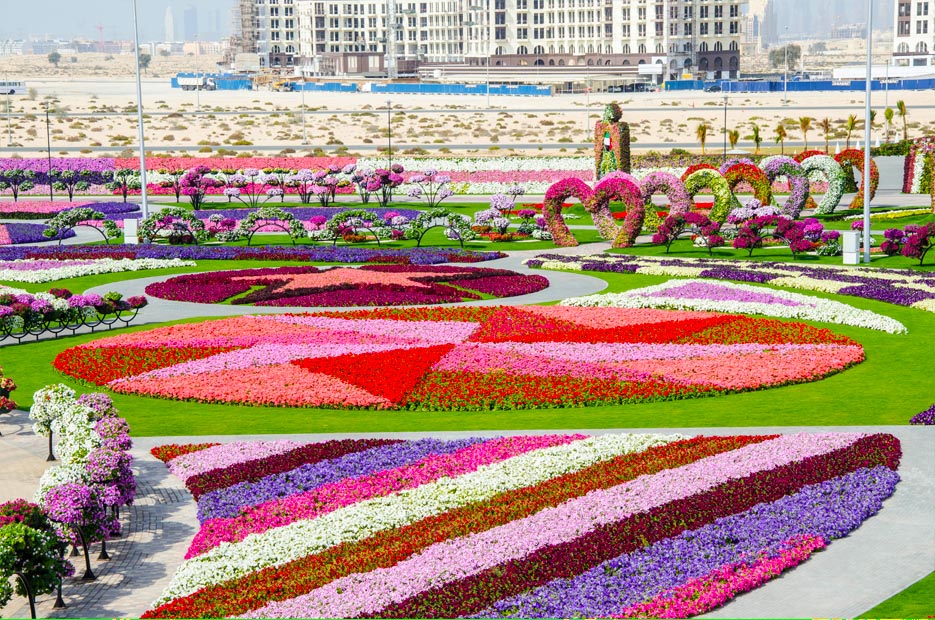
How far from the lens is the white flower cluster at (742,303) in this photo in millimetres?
30000

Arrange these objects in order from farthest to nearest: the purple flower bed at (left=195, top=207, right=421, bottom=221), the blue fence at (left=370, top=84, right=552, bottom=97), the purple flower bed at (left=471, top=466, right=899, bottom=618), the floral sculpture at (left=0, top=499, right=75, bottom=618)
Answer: the blue fence at (left=370, top=84, right=552, bottom=97)
the purple flower bed at (left=195, top=207, right=421, bottom=221)
the purple flower bed at (left=471, top=466, right=899, bottom=618)
the floral sculpture at (left=0, top=499, right=75, bottom=618)

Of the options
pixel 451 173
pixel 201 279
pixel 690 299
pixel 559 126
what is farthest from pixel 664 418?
pixel 559 126

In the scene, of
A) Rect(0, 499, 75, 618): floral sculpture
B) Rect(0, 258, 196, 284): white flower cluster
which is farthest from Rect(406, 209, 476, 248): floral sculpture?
Rect(0, 499, 75, 618): floral sculpture

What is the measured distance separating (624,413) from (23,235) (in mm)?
35198

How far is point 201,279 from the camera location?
37.2 metres

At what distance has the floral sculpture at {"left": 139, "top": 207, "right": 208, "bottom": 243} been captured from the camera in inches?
1901

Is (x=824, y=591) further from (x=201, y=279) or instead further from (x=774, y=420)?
(x=201, y=279)

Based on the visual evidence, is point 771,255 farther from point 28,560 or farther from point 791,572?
point 28,560

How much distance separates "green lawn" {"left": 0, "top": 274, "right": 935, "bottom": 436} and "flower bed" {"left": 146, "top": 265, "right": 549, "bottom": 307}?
30.9ft

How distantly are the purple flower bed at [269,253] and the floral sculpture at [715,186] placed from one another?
943cm

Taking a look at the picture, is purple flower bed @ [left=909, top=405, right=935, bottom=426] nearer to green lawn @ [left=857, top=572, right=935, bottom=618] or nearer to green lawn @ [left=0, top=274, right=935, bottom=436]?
green lawn @ [left=0, top=274, right=935, bottom=436]

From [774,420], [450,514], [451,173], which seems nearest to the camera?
[450,514]

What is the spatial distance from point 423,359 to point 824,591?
12.6 meters

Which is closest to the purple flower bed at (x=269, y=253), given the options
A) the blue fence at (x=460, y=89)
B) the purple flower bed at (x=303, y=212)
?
the purple flower bed at (x=303, y=212)
